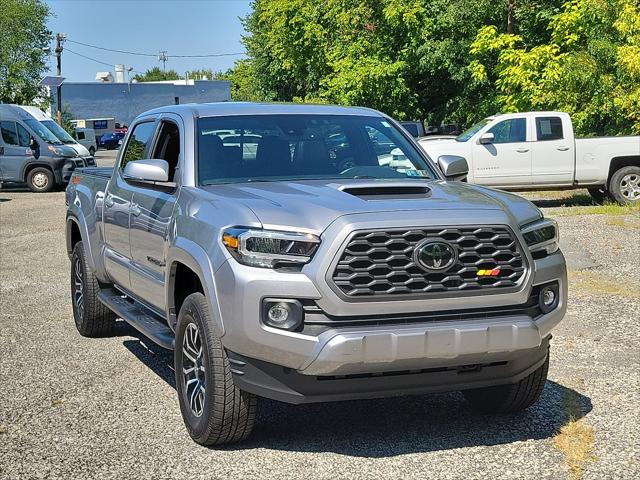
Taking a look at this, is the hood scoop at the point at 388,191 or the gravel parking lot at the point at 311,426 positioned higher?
the hood scoop at the point at 388,191

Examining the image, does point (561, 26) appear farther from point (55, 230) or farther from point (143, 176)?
point (143, 176)

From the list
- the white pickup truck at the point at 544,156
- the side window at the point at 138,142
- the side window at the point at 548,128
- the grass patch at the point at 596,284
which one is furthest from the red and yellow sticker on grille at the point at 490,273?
the side window at the point at 548,128

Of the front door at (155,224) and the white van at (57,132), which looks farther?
the white van at (57,132)

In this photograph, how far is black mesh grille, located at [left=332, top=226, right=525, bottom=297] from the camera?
4707 millimetres

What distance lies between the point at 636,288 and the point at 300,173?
5.67 meters

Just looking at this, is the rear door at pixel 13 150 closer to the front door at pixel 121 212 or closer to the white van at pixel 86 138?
the front door at pixel 121 212

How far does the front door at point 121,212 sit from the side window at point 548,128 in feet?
44.9

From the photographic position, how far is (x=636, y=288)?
10.5m

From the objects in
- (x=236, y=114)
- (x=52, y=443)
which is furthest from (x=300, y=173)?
(x=52, y=443)

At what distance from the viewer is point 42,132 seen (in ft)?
92.5

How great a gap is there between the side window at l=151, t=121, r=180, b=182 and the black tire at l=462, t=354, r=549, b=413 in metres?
2.43

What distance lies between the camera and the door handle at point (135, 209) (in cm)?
666

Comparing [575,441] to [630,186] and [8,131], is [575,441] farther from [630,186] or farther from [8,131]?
[8,131]

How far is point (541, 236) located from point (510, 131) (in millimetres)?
15488
